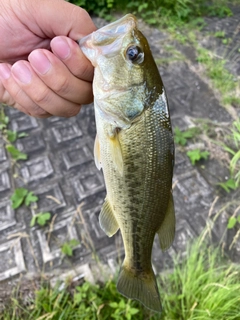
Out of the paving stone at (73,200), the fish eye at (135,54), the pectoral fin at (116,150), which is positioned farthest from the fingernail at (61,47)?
the paving stone at (73,200)

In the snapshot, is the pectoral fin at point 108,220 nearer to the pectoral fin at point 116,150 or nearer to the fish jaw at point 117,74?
the pectoral fin at point 116,150

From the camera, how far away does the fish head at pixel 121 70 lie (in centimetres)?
125

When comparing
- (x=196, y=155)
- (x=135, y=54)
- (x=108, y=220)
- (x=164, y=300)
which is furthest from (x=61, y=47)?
(x=196, y=155)

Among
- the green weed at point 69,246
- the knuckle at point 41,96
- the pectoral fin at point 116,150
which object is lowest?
the green weed at point 69,246

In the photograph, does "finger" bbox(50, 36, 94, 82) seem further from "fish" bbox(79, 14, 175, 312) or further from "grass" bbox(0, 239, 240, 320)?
"grass" bbox(0, 239, 240, 320)

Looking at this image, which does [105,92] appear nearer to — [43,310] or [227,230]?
[43,310]

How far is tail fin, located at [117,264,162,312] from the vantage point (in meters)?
1.53

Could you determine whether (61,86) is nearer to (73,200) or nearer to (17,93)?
(17,93)

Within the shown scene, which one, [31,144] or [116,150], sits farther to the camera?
[31,144]

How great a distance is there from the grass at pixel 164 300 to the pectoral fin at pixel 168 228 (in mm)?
773

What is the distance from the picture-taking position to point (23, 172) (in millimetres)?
3070

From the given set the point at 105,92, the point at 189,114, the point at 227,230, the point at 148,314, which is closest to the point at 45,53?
the point at 105,92

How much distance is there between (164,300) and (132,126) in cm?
147

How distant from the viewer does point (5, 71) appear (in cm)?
150
